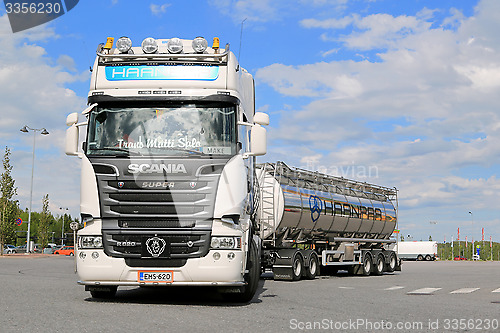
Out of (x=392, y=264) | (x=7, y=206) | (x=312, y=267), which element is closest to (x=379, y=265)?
(x=392, y=264)

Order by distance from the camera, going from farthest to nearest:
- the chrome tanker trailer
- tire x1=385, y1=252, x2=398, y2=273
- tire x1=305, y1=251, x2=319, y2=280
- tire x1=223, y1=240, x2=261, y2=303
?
tire x1=385, y1=252, x2=398, y2=273
tire x1=305, y1=251, x2=319, y2=280
the chrome tanker trailer
tire x1=223, y1=240, x2=261, y2=303

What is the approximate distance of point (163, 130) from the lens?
388 inches

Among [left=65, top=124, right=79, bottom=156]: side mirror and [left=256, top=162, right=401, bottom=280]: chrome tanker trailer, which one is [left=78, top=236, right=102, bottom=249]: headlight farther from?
[left=256, top=162, right=401, bottom=280]: chrome tanker trailer

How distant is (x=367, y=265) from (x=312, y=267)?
525 cm

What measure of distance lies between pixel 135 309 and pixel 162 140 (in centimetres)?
283

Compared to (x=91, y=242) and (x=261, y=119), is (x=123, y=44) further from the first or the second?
(x=91, y=242)

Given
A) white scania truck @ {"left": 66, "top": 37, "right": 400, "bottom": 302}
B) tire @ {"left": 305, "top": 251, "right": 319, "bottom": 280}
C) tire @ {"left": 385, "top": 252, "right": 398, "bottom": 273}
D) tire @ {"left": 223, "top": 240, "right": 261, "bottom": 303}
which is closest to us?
white scania truck @ {"left": 66, "top": 37, "right": 400, "bottom": 302}

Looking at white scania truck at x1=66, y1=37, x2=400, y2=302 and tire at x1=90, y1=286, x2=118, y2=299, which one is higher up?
white scania truck at x1=66, y1=37, x2=400, y2=302

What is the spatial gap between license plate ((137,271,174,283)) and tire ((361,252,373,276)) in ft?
55.5

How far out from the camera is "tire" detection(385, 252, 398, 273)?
90.0ft

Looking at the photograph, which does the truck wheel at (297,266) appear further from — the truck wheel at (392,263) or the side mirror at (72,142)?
the side mirror at (72,142)

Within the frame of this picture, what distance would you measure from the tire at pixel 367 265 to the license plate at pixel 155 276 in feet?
55.5

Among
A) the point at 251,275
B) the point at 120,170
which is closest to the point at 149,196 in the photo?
the point at 120,170

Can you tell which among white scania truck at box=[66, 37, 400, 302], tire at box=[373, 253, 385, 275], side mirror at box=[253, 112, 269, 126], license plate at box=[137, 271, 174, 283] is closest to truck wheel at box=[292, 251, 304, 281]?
tire at box=[373, 253, 385, 275]
